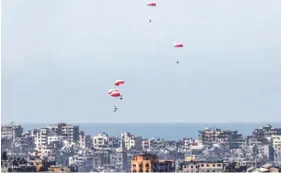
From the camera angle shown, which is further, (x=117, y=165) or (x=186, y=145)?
(x=186, y=145)

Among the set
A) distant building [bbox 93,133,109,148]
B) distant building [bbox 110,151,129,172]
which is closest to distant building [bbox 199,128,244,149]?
distant building [bbox 93,133,109,148]

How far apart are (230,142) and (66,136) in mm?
9564

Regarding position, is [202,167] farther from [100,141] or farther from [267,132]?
[100,141]

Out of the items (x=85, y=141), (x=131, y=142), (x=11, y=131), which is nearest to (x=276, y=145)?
(x=131, y=142)

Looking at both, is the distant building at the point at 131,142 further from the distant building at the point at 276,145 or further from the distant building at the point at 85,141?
the distant building at the point at 276,145

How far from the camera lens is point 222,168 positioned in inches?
1422

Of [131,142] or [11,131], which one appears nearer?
[131,142]

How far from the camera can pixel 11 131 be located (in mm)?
63375

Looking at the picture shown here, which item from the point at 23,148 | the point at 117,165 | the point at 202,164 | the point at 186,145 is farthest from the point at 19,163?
the point at 186,145

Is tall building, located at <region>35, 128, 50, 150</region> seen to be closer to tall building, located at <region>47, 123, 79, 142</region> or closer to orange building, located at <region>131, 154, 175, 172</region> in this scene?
tall building, located at <region>47, 123, 79, 142</region>

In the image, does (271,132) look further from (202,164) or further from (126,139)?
(202,164)

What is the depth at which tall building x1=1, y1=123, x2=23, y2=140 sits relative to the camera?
205ft

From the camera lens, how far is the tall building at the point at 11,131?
205 ft

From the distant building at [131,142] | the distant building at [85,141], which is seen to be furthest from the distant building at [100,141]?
the distant building at [131,142]
